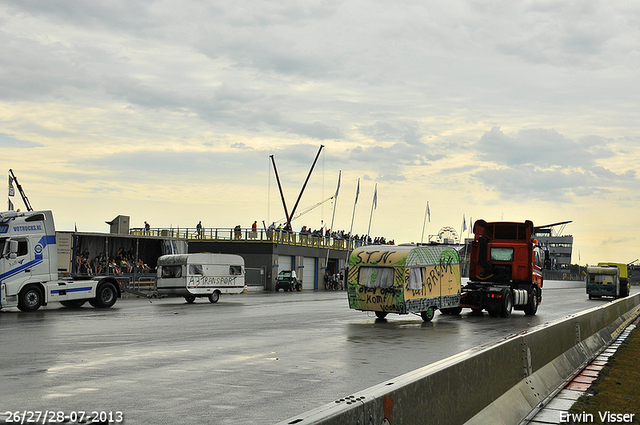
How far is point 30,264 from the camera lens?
81.9 feet

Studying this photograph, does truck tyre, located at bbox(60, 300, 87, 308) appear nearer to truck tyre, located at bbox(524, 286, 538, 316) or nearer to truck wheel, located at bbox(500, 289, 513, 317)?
truck wheel, located at bbox(500, 289, 513, 317)

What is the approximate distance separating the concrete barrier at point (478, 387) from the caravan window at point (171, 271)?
77.3ft

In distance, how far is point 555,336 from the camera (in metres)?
10.5

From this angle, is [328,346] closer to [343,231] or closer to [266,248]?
[266,248]

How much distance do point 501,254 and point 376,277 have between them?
23.9 ft

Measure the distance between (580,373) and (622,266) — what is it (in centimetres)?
4684

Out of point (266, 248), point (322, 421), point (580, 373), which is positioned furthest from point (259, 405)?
point (266, 248)

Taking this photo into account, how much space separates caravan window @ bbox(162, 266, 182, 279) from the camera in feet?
108

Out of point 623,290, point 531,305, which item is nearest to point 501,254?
point 531,305

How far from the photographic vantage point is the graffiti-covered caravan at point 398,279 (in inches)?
835


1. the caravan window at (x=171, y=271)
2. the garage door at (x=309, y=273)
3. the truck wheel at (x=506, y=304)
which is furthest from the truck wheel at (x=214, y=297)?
the garage door at (x=309, y=273)

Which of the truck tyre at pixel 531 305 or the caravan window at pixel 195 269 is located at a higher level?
the caravan window at pixel 195 269

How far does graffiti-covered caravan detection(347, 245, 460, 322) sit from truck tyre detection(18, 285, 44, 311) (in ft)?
40.1

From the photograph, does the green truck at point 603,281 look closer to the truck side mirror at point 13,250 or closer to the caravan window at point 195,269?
the caravan window at point 195,269
